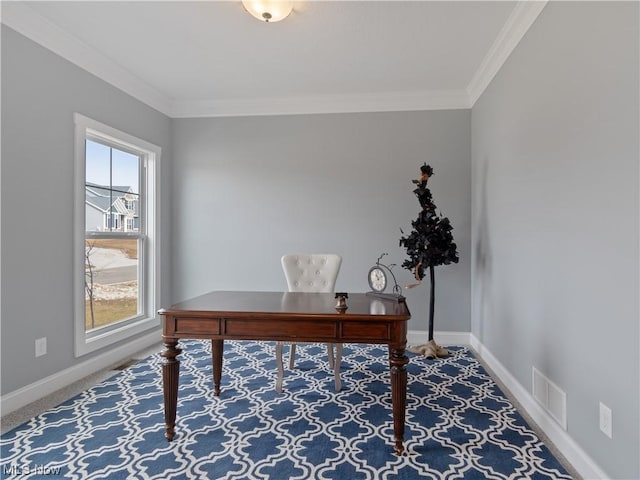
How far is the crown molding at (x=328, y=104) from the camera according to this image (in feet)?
12.6

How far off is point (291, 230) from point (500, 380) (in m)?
2.47

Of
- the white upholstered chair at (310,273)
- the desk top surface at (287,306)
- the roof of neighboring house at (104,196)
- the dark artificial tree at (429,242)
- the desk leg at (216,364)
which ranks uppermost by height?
the roof of neighboring house at (104,196)

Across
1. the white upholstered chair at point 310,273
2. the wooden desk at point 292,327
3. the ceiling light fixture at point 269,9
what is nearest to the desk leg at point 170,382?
the wooden desk at point 292,327

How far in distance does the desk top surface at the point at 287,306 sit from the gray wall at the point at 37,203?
120cm

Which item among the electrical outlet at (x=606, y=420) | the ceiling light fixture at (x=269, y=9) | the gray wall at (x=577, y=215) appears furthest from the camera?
the ceiling light fixture at (x=269, y=9)

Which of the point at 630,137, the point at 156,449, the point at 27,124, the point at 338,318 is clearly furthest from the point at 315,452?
the point at 27,124

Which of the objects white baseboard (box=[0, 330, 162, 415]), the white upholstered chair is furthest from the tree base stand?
white baseboard (box=[0, 330, 162, 415])

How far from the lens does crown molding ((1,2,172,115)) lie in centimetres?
237

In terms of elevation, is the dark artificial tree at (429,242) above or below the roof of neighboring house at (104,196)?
below

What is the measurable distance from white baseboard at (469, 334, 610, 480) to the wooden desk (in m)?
0.86

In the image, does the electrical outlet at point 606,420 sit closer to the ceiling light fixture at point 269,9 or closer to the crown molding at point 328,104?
the ceiling light fixture at point 269,9

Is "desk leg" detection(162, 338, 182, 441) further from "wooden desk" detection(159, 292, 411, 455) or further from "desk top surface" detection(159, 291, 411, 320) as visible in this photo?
"desk top surface" detection(159, 291, 411, 320)

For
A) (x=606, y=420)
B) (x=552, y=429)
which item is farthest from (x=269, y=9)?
(x=552, y=429)

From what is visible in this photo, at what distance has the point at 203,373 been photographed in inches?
118
